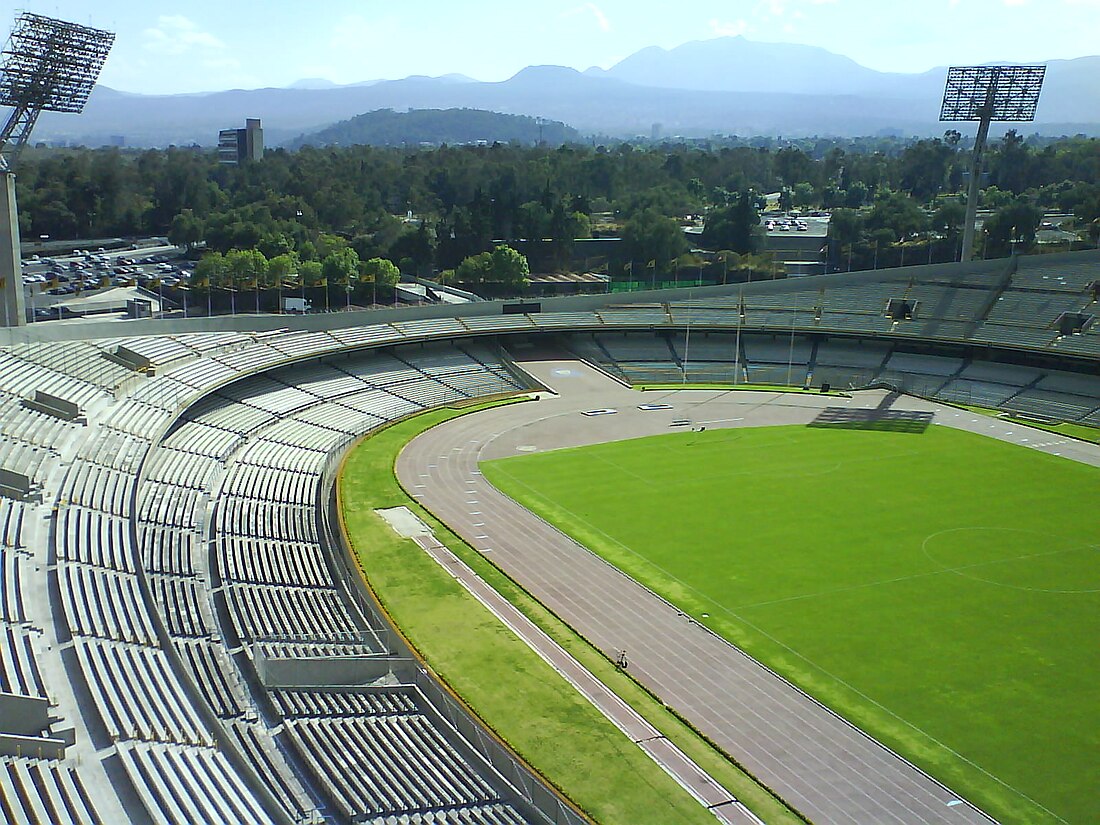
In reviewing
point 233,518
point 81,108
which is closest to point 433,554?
point 233,518

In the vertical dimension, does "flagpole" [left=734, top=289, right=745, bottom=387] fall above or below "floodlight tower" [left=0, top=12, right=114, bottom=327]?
below

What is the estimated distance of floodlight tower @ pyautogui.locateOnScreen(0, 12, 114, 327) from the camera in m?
38.4

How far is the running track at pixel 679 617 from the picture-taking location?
19.1 m

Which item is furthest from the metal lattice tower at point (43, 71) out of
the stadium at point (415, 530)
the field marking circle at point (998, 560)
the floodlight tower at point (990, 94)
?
the floodlight tower at point (990, 94)

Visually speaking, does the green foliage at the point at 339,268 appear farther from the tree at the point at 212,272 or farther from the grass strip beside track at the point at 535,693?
the grass strip beside track at the point at 535,693

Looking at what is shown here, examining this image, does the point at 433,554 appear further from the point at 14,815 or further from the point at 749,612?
the point at 14,815

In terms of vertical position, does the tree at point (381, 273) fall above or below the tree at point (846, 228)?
below

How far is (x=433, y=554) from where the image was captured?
3025 centimetres

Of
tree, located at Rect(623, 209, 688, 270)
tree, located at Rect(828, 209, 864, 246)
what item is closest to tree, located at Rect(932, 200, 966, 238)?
tree, located at Rect(828, 209, 864, 246)

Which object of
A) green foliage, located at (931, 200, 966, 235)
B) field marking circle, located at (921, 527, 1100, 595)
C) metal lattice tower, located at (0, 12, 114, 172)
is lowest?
field marking circle, located at (921, 527, 1100, 595)

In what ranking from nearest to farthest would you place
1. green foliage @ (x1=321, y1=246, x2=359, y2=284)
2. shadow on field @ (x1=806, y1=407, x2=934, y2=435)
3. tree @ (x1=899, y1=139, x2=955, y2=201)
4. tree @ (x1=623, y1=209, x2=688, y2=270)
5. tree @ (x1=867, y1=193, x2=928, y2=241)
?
1. shadow on field @ (x1=806, y1=407, x2=934, y2=435)
2. green foliage @ (x1=321, y1=246, x2=359, y2=284)
3. tree @ (x1=623, y1=209, x2=688, y2=270)
4. tree @ (x1=867, y1=193, x2=928, y2=241)
5. tree @ (x1=899, y1=139, x2=955, y2=201)

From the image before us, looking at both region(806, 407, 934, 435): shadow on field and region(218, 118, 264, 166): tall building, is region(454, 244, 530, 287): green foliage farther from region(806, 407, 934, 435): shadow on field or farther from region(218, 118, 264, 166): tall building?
region(218, 118, 264, 166): tall building

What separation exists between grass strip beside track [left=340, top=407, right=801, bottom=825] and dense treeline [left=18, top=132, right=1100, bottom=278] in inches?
2254

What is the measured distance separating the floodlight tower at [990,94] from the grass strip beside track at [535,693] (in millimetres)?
43629
